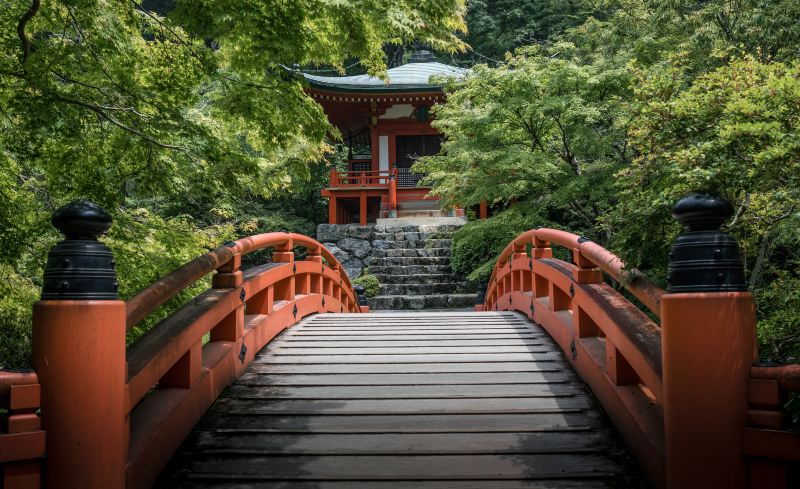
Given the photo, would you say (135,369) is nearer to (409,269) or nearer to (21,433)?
(21,433)

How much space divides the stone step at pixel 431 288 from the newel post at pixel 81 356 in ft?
37.8

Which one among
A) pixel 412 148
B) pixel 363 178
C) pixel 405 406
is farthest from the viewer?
pixel 412 148

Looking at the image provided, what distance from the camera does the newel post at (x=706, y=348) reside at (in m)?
1.94

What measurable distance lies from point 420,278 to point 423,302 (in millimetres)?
1028

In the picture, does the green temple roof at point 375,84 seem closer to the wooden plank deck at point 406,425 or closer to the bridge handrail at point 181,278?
the bridge handrail at point 181,278

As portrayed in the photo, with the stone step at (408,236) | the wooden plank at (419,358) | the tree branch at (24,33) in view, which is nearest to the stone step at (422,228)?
the stone step at (408,236)

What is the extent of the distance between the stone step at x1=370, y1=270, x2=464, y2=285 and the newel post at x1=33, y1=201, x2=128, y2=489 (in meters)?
11.8

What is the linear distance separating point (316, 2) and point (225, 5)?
0.54 metres

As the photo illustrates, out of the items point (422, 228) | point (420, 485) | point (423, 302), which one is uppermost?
point (422, 228)

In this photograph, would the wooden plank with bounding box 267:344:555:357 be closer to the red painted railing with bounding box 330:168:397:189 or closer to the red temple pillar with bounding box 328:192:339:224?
the red temple pillar with bounding box 328:192:339:224

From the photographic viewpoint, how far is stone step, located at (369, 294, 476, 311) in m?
12.9

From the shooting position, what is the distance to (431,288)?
1352 cm

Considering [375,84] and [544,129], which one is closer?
[544,129]

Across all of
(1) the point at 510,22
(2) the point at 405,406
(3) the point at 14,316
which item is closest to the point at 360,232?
(3) the point at 14,316
